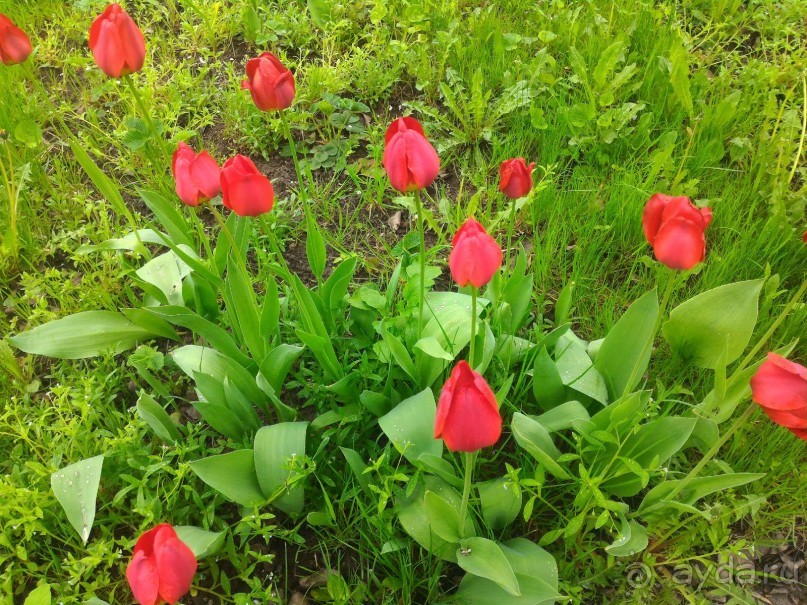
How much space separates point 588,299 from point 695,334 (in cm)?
41

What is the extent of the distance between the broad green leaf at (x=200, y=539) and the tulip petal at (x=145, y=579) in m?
0.44

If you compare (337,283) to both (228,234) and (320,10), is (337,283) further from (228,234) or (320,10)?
(320,10)

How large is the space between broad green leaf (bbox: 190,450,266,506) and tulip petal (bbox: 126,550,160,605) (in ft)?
1.28

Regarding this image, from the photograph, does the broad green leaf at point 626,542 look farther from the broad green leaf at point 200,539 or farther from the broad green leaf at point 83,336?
the broad green leaf at point 83,336

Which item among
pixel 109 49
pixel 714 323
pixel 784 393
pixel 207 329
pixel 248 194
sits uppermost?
pixel 109 49

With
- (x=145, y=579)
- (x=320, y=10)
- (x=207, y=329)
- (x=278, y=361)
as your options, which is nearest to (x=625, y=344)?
(x=278, y=361)

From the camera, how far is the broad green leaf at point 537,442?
4.77 feet

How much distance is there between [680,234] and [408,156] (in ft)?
1.69

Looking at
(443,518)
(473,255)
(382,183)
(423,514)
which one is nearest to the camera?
(473,255)

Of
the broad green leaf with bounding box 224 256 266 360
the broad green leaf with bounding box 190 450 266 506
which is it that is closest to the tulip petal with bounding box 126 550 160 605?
the broad green leaf with bounding box 190 450 266 506

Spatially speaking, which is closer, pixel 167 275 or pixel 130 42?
pixel 130 42

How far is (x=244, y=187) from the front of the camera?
1315 mm

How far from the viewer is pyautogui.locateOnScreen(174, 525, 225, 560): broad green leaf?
1.47 m

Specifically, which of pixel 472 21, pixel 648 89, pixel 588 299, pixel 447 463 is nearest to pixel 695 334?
pixel 588 299
